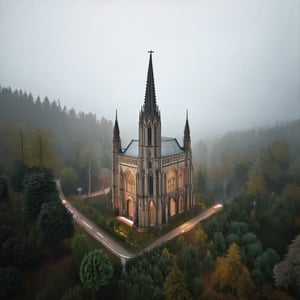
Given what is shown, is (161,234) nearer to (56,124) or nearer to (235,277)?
(235,277)

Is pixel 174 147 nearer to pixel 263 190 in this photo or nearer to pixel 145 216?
pixel 145 216

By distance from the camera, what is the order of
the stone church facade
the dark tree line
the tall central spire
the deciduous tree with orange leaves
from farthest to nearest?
the dark tree line → the stone church facade → the tall central spire → the deciduous tree with orange leaves

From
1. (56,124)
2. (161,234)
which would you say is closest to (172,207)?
(161,234)

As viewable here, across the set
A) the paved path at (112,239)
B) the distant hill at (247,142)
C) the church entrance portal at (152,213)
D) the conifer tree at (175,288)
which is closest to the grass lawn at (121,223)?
the paved path at (112,239)

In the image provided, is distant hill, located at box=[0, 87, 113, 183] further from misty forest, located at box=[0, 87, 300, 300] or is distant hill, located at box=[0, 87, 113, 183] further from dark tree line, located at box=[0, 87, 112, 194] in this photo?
misty forest, located at box=[0, 87, 300, 300]

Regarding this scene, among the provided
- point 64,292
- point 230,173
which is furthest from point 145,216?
point 230,173

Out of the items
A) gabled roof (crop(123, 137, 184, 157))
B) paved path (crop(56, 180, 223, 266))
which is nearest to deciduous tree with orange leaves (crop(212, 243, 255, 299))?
paved path (crop(56, 180, 223, 266))
